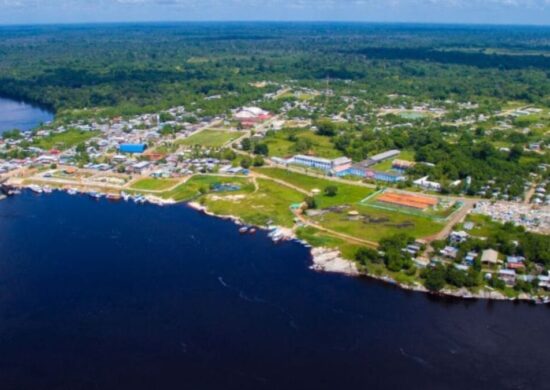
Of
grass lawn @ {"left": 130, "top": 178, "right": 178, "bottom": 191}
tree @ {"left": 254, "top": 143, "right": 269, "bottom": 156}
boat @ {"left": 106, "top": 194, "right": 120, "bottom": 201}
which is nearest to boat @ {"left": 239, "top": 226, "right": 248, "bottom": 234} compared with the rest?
grass lawn @ {"left": 130, "top": 178, "right": 178, "bottom": 191}

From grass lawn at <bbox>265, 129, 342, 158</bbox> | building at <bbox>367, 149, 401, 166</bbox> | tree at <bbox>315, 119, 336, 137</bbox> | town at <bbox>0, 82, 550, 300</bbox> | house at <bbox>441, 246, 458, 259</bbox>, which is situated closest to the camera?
town at <bbox>0, 82, 550, 300</bbox>

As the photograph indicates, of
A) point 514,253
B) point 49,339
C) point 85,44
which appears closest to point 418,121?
point 514,253

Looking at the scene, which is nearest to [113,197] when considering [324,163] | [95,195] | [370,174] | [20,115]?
[95,195]

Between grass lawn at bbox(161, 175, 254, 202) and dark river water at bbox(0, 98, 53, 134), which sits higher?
grass lawn at bbox(161, 175, 254, 202)

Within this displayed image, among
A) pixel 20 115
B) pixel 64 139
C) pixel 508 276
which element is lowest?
pixel 20 115

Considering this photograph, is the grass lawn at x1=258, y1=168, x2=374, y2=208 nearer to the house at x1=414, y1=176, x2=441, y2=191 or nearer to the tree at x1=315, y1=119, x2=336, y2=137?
the house at x1=414, y1=176, x2=441, y2=191

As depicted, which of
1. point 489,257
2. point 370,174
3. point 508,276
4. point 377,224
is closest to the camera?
point 508,276

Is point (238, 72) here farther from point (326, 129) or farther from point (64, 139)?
point (64, 139)
